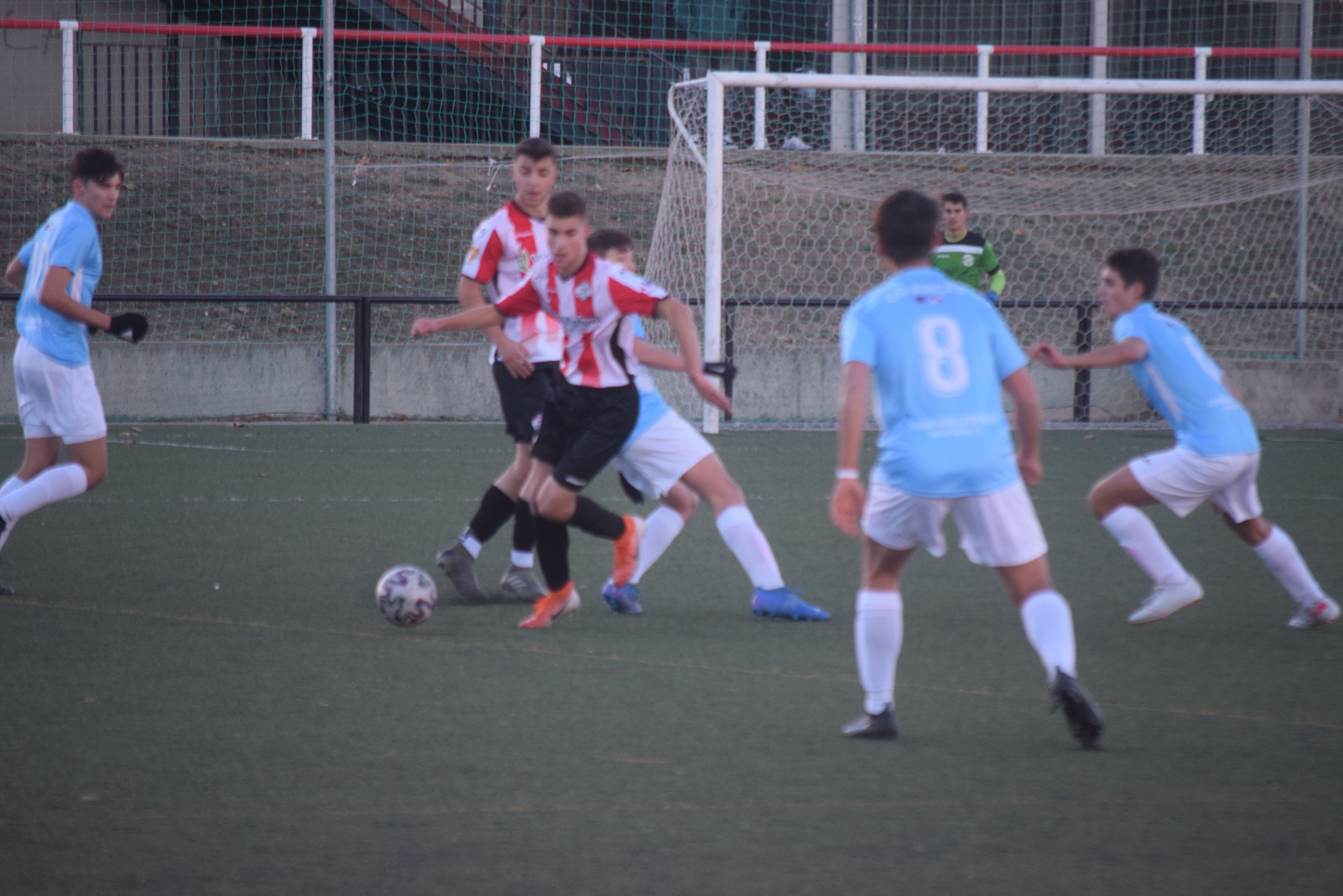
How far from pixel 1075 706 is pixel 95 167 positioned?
13.9ft

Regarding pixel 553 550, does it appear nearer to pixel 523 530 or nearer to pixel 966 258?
pixel 523 530

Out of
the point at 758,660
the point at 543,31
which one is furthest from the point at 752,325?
the point at 758,660

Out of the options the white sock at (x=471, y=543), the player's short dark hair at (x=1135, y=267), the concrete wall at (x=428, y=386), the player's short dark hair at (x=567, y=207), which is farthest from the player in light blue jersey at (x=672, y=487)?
the concrete wall at (x=428, y=386)

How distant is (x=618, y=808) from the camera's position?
10.9 ft

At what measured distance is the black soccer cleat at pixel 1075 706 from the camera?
11.8 feet

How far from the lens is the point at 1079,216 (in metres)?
16.6

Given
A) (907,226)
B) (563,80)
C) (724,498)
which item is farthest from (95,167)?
(563,80)

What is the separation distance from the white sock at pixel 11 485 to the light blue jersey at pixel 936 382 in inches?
148

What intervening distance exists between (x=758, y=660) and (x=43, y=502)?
9.89ft

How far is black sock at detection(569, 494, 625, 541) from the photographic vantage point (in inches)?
211

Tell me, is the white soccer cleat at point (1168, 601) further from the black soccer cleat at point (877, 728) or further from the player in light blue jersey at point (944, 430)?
the black soccer cleat at point (877, 728)

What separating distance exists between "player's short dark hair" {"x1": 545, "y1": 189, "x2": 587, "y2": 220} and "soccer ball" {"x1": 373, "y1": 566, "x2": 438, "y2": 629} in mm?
1385

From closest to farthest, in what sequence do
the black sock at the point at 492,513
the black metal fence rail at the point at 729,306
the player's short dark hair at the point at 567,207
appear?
the player's short dark hair at the point at 567,207 → the black sock at the point at 492,513 → the black metal fence rail at the point at 729,306

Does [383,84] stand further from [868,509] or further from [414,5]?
[868,509]
